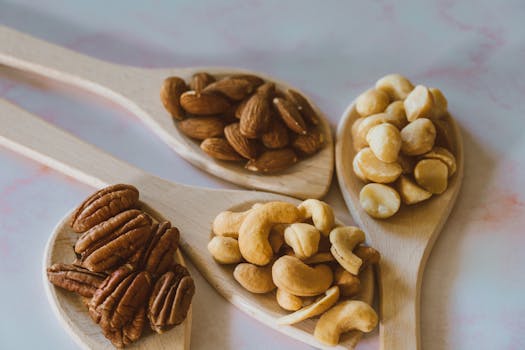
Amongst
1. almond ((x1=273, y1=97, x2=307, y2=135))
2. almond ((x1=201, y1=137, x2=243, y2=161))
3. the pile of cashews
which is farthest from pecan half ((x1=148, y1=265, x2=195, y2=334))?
almond ((x1=273, y1=97, x2=307, y2=135))

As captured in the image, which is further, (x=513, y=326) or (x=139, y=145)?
(x=139, y=145)

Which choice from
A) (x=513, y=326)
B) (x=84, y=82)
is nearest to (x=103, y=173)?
(x=84, y=82)

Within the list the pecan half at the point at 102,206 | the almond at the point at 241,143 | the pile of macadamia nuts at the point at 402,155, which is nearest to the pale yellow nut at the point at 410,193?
the pile of macadamia nuts at the point at 402,155

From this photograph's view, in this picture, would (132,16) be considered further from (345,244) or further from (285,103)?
(345,244)

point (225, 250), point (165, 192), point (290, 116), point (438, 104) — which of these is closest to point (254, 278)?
point (225, 250)

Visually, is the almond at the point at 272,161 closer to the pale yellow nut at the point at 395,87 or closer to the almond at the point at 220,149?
the almond at the point at 220,149

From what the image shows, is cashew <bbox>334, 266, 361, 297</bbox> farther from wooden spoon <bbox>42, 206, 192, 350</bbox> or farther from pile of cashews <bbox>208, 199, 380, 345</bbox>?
wooden spoon <bbox>42, 206, 192, 350</bbox>

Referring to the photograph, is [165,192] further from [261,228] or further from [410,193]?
[410,193]
